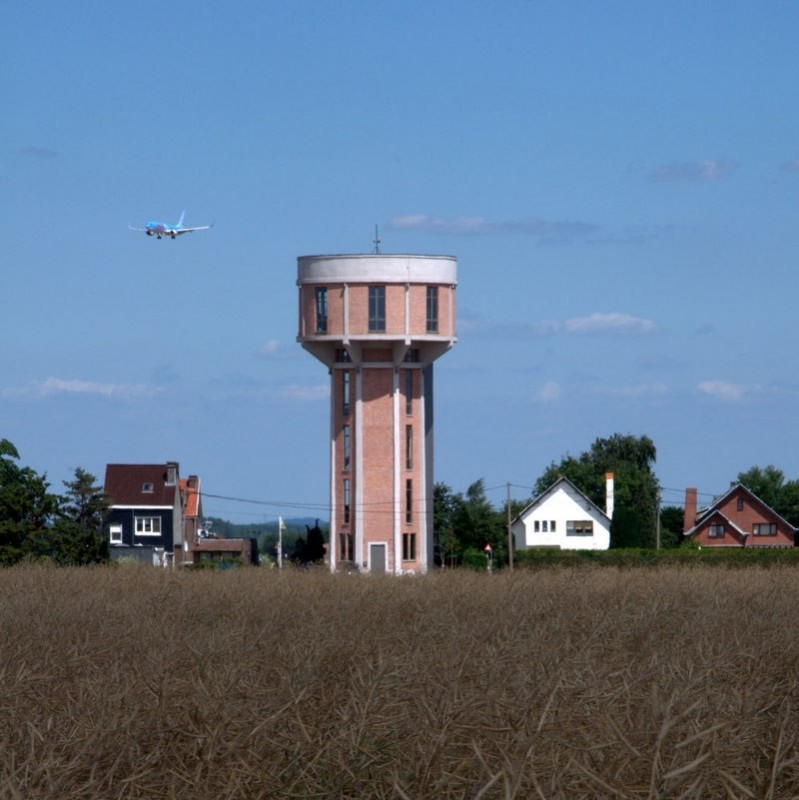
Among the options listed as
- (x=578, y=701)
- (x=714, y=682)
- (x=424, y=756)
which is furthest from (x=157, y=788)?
(x=714, y=682)

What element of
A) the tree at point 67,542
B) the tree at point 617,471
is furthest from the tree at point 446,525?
the tree at point 67,542

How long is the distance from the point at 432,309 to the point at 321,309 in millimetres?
4667

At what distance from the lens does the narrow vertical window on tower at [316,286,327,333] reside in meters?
64.1

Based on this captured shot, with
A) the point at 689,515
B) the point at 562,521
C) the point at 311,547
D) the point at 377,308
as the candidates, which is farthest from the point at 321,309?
the point at 689,515

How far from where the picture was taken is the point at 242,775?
6195 millimetres

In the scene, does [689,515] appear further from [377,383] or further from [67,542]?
[67,542]

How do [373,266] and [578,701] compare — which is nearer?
[578,701]

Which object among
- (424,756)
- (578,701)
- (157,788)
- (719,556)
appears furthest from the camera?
(719,556)

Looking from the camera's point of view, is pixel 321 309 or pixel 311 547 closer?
pixel 321 309

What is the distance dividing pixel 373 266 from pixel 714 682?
5468 centimetres

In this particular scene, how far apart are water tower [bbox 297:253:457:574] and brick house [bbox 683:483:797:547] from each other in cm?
2327

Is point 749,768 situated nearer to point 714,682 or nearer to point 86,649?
point 714,682

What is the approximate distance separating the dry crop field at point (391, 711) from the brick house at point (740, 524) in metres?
66.3

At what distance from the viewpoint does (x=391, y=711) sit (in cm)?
733
